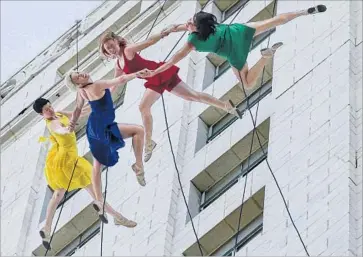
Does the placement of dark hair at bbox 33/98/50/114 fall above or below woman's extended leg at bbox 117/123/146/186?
above

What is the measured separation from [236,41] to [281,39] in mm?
9767

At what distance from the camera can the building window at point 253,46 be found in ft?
122

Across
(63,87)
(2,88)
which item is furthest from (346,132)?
(2,88)

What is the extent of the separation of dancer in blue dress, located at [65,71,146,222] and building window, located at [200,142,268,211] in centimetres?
693

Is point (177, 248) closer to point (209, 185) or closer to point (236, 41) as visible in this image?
point (209, 185)

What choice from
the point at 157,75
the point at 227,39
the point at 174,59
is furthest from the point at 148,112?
the point at 227,39

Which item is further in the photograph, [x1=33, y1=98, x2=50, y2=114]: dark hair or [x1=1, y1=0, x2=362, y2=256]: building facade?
[x1=1, y1=0, x2=362, y2=256]: building facade

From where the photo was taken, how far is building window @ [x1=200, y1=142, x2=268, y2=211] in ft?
112

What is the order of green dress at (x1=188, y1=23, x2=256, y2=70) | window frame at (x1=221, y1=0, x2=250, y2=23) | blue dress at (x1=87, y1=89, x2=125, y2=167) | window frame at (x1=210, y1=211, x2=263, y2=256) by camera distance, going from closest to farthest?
green dress at (x1=188, y1=23, x2=256, y2=70)
blue dress at (x1=87, y1=89, x2=125, y2=167)
window frame at (x1=210, y1=211, x2=263, y2=256)
window frame at (x1=221, y1=0, x2=250, y2=23)

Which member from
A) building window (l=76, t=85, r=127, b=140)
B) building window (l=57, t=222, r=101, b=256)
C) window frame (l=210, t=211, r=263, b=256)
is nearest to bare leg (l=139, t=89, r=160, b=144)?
window frame (l=210, t=211, r=263, b=256)

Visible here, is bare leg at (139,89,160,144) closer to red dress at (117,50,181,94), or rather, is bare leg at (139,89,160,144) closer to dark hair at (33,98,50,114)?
red dress at (117,50,181,94)

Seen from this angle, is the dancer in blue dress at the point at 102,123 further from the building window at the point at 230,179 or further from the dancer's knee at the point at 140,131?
the building window at the point at 230,179

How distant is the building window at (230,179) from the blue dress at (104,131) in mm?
7423

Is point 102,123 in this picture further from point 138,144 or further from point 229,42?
point 229,42
